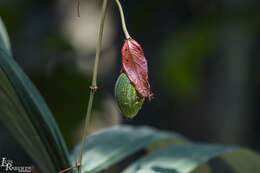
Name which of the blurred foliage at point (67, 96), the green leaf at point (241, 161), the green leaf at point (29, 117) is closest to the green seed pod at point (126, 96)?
the green leaf at point (29, 117)

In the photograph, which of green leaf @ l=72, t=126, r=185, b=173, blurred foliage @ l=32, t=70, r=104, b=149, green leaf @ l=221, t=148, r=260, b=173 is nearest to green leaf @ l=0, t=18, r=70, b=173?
green leaf @ l=72, t=126, r=185, b=173

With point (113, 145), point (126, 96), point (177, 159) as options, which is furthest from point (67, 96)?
point (126, 96)

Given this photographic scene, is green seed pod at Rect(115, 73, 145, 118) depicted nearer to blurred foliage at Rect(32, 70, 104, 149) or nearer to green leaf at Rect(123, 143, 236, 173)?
green leaf at Rect(123, 143, 236, 173)

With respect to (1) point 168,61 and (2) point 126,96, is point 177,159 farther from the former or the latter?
(1) point 168,61

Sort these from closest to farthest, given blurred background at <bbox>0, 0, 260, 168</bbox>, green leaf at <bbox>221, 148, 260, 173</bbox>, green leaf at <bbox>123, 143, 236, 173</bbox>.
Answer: green leaf at <bbox>123, 143, 236, 173</bbox> < green leaf at <bbox>221, 148, 260, 173</bbox> < blurred background at <bbox>0, 0, 260, 168</bbox>

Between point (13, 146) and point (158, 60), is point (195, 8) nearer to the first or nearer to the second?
point (158, 60)

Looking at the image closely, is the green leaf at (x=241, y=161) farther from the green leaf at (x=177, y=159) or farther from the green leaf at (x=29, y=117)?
the green leaf at (x=29, y=117)

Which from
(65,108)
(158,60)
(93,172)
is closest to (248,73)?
(158,60)
